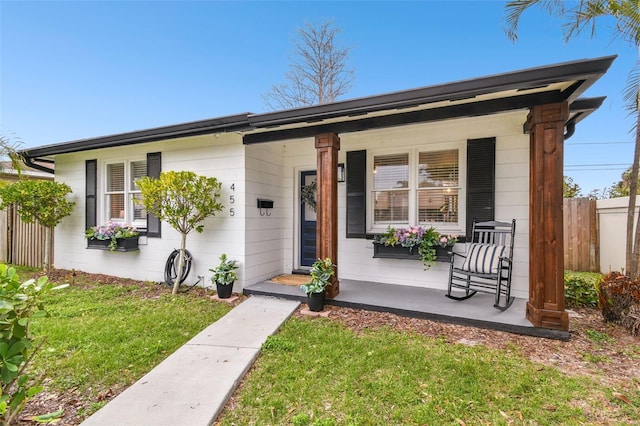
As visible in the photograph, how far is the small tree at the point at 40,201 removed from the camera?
17.4 feet

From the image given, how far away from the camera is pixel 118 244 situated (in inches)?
209

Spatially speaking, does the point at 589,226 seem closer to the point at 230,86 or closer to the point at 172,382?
the point at 172,382

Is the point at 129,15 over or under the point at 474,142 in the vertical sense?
over

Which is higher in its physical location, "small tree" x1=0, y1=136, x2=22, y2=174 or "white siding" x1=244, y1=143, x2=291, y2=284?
"small tree" x1=0, y1=136, x2=22, y2=174

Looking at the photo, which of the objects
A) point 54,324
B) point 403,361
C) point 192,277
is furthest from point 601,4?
point 54,324

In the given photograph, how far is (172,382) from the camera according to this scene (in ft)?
7.54

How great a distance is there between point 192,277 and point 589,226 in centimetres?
793

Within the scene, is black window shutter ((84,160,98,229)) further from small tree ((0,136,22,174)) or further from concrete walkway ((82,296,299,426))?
concrete walkway ((82,296,299,426))

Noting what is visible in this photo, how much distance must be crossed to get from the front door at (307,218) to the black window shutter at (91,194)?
417 centimetres

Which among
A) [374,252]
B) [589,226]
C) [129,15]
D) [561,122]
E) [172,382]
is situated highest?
[129,15]

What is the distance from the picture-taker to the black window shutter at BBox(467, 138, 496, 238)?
4.19 metres

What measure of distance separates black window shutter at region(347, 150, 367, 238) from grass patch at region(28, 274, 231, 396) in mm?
2397

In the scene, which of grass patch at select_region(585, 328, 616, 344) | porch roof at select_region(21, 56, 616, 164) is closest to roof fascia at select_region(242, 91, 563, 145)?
porch roof at select_region(21, 56, 616, 164)

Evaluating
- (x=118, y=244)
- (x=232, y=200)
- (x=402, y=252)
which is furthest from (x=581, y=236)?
(x=118, y=244)
